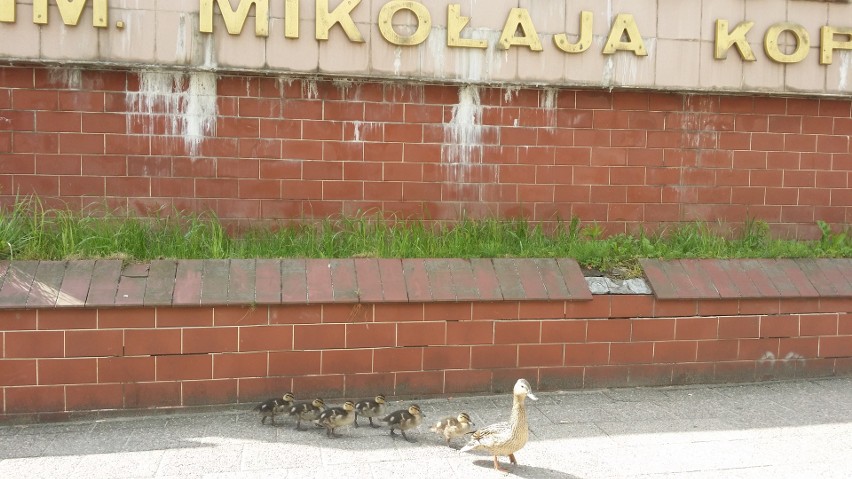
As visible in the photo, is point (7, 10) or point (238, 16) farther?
point (238, 16)

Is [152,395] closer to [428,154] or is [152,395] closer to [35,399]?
[35,399]

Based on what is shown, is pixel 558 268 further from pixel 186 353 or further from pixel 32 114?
pixel 32 114

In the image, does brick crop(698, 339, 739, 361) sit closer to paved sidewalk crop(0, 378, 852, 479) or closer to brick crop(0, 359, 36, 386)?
paved sidewalk crop(0, 378, 852, 479)

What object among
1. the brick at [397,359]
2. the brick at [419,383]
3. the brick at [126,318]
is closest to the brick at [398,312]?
the brick at [397,359]

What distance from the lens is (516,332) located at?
686cm

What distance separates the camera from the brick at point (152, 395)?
20.5 ft

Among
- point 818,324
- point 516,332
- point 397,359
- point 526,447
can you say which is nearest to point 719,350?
point 818,324

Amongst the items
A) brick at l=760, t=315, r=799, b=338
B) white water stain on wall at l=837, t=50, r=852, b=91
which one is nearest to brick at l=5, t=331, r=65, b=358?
brick at l=760, t=315, r=799, b=338

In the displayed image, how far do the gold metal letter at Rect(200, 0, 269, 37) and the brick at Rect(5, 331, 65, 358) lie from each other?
10.0 feet

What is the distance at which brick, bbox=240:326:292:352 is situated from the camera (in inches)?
252

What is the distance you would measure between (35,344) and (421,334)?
2957mm

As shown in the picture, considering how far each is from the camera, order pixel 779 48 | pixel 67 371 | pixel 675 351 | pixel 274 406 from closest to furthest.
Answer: pixel 274 406
pixel 67 371
pixel 675 351
pixel 779 48

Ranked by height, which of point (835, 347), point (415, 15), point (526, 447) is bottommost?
point (526, 447)

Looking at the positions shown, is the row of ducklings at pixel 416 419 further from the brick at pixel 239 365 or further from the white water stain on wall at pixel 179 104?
the white water stain on wall at pixel 179 104
